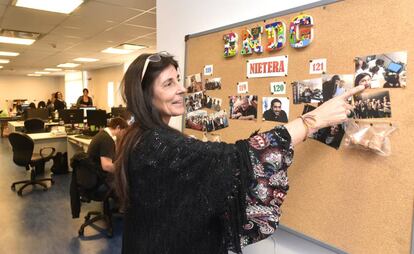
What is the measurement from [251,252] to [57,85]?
16382 mm

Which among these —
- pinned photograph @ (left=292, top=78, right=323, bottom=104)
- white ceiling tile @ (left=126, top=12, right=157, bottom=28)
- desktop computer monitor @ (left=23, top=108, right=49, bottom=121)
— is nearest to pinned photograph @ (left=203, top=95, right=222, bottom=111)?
pinned photograph @ (left=292, top=78, right=323, bottom=104)

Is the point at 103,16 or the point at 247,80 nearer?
the point at 247,80

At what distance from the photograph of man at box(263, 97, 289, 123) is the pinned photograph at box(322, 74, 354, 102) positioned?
18 centimetres

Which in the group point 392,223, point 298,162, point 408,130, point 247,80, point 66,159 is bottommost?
point 66,159

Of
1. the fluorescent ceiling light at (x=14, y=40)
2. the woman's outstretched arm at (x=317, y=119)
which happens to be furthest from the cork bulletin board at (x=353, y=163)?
the fluorescent ceiling light at (x=14, y=40)

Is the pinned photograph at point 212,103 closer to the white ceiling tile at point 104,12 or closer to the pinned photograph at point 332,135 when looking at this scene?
the pinned photograph at point 332,135

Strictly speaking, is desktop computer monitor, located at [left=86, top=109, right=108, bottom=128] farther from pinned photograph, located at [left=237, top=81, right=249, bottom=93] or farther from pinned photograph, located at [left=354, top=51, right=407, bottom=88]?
pinned photograph, located at [left=354, top=51, right=407, bottom=88]

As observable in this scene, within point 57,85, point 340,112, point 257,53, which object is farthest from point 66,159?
point 57,85

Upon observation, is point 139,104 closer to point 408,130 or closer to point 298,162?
point 298,162

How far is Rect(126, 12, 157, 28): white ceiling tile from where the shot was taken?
390 cm

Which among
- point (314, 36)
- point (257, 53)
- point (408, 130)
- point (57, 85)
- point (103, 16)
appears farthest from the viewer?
point (57, 85)

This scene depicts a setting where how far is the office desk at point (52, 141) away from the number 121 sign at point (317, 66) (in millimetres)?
4846

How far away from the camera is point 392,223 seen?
0.96m

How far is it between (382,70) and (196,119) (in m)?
1.02
